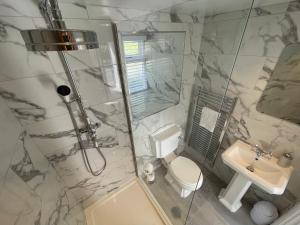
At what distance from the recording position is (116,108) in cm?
135

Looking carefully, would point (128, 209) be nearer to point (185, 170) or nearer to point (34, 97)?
point (185, 170)

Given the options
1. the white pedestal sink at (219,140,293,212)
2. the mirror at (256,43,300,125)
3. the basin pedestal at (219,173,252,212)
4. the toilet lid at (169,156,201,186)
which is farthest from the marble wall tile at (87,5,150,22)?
the basin pedestal at (219,173,252,212)

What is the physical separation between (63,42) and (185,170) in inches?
68.8

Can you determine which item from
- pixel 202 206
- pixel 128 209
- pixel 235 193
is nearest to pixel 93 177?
pixel 128 209

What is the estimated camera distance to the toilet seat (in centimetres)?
160

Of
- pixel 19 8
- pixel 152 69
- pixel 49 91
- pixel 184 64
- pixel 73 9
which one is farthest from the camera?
pixel 184 64

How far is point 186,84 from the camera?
180 cm

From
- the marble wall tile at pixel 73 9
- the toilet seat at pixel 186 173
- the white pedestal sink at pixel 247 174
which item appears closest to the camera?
the marble wall tile at pixel 73 9

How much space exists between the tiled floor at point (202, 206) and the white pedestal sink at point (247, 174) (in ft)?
0.29

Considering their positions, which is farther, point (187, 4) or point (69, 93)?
point (187, 4)

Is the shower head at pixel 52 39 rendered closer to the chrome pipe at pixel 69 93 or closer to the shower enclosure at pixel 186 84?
the chrome pipe at pixel 69 93

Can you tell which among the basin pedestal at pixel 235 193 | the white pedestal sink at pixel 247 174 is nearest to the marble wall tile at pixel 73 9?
the white pedestal sink at pixel 247 174

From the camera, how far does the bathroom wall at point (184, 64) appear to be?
1.22 metres

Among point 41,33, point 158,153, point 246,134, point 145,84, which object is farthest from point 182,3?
point 158,153
